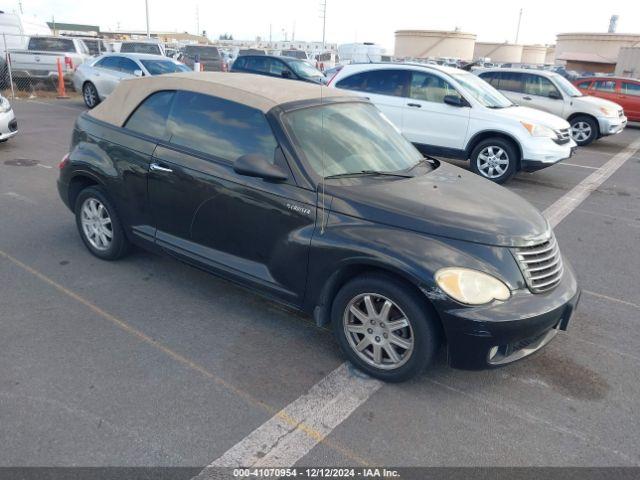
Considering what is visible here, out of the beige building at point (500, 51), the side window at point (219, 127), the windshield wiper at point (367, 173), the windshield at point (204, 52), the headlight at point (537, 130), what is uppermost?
the beige building at point (500, 51)

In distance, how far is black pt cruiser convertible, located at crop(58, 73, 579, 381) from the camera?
9.86ft

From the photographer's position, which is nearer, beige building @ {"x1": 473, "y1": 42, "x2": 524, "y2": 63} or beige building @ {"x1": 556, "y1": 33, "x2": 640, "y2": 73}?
beige building @ {"x1": 556, "y1": 33, "x2": 640, "y2": 73}

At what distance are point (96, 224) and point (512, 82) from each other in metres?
11.6

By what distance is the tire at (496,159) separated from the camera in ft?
28.5

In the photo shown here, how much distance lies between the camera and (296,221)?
3406 millimetres

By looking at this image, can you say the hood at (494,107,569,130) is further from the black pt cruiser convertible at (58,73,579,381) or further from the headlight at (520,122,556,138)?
the black pt cruiser convertible at (58,73,579,381)

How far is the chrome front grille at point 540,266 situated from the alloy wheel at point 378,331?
2.56 feet

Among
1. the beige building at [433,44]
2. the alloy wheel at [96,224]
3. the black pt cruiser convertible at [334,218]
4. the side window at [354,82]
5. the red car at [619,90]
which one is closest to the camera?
the black pt cruiser convertible at [334,218]

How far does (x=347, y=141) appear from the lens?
384 centimetres

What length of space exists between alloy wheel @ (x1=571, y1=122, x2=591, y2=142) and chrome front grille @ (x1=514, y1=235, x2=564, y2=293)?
37.4 ft

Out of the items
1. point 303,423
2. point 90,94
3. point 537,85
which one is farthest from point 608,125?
point 90,94

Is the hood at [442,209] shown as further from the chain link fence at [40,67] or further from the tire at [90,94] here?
the chain link fence at [40,67]

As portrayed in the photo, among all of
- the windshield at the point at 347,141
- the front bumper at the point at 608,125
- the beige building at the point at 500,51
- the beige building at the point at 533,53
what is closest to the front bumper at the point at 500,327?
the windshield at the point at 347,141

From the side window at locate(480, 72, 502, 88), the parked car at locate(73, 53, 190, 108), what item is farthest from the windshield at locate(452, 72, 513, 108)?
the parked car at locate(73, 53, 190, 108)
